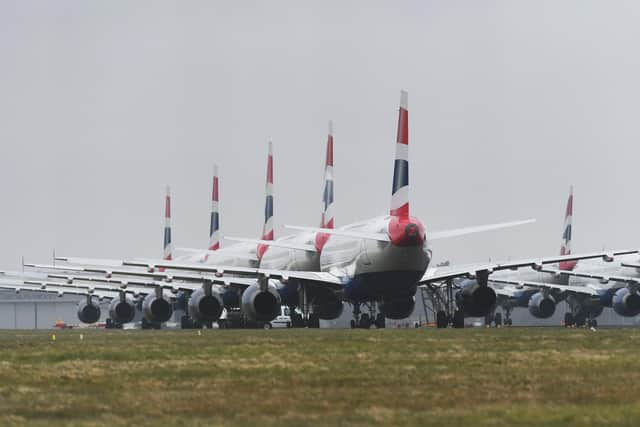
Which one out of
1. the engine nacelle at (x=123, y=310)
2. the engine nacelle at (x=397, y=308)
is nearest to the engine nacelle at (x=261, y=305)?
the engine nacelle at (x=397, y=308)

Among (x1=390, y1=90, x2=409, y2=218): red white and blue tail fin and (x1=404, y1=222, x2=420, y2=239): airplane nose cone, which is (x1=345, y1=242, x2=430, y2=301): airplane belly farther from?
(x1=390, y1=90, x2=409, y2=218): red white and blue tail fin

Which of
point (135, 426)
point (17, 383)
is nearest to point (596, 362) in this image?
point (17, 383)

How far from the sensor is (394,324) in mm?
127938

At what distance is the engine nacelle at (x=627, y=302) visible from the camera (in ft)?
301

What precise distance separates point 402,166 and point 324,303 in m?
13.9

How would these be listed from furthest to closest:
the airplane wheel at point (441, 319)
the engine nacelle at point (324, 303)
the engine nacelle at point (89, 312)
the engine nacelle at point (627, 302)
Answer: the engine nacelle at point (89, 312), the engine nacelle at point (627, 302), the engine nacelle at point (324, 303), the airplane wheel at point (441, 319)

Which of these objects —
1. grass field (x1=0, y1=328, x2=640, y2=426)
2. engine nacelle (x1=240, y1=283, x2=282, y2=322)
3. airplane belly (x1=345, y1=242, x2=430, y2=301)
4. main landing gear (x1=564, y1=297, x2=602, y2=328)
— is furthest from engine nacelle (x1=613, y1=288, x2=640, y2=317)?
grass field (x1=0, y1=328, x2=640, y2=426)

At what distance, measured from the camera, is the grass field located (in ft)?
62.7

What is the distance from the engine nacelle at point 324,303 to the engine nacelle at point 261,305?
18.3 feet

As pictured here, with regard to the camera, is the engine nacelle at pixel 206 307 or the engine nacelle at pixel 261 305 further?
the engine nacelle at pixel 206 307

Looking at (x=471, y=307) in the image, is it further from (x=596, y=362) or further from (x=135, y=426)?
(x=135, y=426)

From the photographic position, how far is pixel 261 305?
7062 cm

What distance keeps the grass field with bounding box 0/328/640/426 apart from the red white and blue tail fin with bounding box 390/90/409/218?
2891 centimetres

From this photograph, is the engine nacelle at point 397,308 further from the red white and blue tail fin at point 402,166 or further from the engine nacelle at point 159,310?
the engine nacelle at point 159,310
